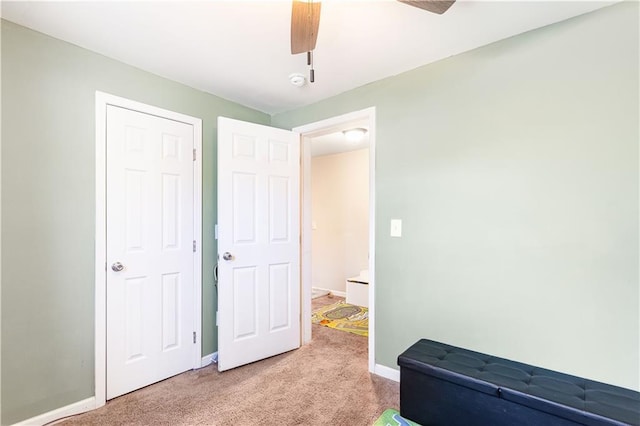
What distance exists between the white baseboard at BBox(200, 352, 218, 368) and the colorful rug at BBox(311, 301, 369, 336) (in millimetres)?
1335

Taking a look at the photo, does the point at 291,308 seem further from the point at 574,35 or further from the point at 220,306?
the point at 574,35

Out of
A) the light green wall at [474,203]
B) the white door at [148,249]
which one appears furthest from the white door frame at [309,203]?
the white door at [148,249]

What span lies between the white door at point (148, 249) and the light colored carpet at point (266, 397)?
19 centimetres

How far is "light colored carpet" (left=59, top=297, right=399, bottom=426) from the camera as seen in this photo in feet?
6.28

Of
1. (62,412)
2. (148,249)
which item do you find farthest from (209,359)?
(148,249)

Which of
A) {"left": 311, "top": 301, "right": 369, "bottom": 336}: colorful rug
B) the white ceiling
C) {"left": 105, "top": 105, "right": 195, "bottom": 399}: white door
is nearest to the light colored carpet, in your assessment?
{"left": 105, "top": 105, "right": 195, "bottom": 399}: white door

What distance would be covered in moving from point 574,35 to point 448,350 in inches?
75.0

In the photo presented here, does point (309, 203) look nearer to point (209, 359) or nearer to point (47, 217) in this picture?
point (209, 359)

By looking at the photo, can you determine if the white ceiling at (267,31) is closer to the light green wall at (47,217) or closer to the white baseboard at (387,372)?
the light green wall at (47,217)

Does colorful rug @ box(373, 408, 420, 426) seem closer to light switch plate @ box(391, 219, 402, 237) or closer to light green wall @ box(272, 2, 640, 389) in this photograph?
light green wall @ box(272, 2, 640, 389)

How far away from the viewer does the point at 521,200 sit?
1.87 m

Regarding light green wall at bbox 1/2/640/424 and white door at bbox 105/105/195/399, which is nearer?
light green wall at bbox 1/2/640/424

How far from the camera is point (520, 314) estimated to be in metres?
1.86

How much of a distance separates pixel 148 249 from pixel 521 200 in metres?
2.51
